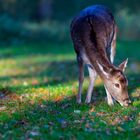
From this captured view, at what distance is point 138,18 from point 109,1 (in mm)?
6505

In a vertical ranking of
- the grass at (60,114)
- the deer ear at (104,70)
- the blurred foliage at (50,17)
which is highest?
the deer ear at (104,70)

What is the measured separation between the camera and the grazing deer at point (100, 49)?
38.4 ft

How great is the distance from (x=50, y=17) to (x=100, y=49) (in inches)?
1478

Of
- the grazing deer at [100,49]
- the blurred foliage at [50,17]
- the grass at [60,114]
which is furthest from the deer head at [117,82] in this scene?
the blurred foliage at [50,17]

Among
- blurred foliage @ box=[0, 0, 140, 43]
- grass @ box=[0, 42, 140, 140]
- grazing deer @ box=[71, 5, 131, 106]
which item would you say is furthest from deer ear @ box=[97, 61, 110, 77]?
blurred foliage @ box=[0, 0, 140, 43]

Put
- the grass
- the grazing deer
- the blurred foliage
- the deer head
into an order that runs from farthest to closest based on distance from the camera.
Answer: the blurred foliage → the grazing deer → the deer head → the grass

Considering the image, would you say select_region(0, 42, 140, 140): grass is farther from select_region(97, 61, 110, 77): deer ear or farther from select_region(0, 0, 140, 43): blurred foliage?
select_region(0, 0, 140, 43): blurred foliage

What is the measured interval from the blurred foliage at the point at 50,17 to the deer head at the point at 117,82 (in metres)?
23.7

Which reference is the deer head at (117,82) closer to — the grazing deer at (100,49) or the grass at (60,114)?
the grazing deer at (100,49)

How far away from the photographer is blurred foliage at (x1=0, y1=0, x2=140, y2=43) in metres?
36.3

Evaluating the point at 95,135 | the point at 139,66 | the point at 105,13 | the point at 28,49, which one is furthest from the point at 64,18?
the point at 95,135

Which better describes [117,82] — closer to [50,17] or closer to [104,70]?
[104,70]

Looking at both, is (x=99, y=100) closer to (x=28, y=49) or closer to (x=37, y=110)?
(x=37, y=110)

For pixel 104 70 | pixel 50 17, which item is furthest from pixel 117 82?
pixel 50 17
